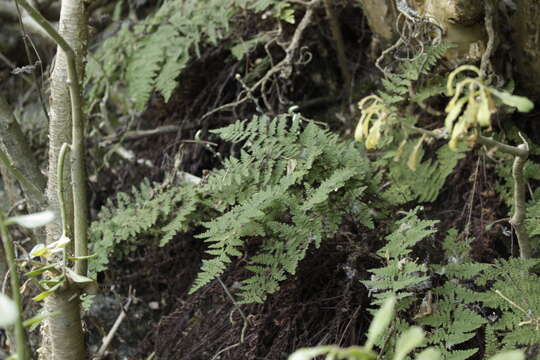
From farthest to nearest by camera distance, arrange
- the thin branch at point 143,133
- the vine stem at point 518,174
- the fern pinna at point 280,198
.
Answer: the thin branch at point 143,133
the fern pinna at point 280,198
the vine stem at point 518,174

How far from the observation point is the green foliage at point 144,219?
7.06 ft

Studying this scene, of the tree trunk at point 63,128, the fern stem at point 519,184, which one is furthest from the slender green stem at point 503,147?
the tree trunk at point 63,128

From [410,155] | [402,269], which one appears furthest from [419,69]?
[402,269]

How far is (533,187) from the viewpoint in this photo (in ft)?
7.29

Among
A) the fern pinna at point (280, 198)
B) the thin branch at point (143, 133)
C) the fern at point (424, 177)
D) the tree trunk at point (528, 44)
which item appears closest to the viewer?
the fern pinna at point (280, 198)

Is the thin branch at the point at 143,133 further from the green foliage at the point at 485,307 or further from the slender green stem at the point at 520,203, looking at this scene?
the slender green stem at the point at 520,203

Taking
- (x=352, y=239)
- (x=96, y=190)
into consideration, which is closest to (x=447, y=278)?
(x=352, y=239)

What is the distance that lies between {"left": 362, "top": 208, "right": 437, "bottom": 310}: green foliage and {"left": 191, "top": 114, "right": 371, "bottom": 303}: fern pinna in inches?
5.5

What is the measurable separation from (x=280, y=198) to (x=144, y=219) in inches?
25.6

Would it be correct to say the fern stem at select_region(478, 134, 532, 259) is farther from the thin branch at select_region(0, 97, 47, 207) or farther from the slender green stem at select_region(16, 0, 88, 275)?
the thin branch at select_region(0, 97, 47, 207)

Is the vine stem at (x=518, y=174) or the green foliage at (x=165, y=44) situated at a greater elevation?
the green foliage at (x=165, y=44)

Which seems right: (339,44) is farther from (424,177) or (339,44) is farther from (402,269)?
(402,269)

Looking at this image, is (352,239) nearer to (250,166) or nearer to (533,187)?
(250,166)

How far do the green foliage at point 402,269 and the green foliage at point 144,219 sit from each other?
79 cm
